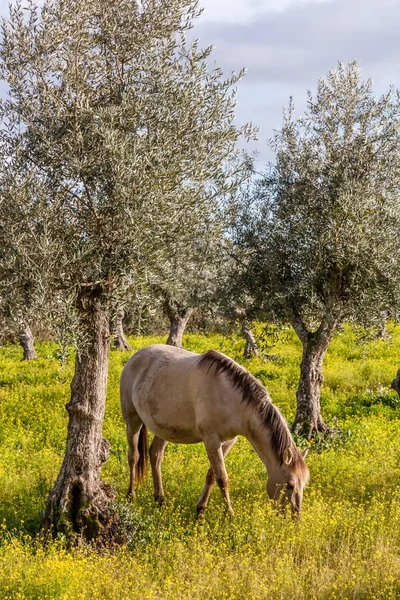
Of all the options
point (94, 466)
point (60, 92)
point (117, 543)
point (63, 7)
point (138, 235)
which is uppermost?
point (63, 7)

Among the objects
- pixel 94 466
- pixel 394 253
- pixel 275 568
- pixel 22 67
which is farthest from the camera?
pixel 394 253

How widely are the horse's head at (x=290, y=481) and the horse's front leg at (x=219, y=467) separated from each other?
45.1 inches

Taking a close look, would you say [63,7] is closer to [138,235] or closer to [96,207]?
[96,207]

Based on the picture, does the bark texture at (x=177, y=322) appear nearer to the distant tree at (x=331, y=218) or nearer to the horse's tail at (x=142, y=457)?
the distant tree at (x=331, y=218)

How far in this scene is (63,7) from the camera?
32.3ft

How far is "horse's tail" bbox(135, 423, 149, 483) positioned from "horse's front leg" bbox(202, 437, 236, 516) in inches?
103

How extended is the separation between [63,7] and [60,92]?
50.6 inches

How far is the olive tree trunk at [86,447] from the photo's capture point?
10.9 m

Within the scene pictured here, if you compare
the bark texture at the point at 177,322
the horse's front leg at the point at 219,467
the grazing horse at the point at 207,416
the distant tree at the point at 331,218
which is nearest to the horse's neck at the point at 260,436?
the grazing horse at the point at 207,416

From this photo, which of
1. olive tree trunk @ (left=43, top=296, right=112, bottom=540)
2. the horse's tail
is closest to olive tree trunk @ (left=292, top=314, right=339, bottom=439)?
the horse's tail

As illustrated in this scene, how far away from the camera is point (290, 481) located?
10.2 meters

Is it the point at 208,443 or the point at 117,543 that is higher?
the point at 208,443

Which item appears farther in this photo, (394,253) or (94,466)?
(394,253)

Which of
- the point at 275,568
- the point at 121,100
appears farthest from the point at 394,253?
the point at 275,568
